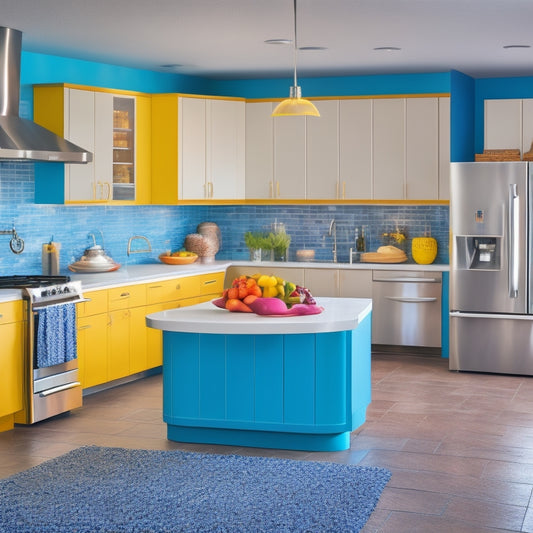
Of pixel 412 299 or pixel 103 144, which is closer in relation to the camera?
pixel 103 144

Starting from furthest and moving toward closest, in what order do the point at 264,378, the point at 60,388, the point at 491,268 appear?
the point at 491,268
the point at 60,388
the point at 264,378

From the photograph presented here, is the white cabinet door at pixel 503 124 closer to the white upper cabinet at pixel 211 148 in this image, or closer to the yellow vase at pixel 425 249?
the yellow vase at pixel 425 249

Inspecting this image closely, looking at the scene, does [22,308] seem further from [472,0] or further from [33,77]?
[472,0]

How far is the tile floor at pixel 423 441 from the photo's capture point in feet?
14.2

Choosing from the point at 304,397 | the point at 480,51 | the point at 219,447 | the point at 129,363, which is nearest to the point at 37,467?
the point at 219,447

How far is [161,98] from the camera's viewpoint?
27.2ft

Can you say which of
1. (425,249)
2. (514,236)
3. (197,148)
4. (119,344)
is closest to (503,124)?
(514,236)

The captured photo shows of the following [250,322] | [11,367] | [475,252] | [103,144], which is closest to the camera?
[250,322]

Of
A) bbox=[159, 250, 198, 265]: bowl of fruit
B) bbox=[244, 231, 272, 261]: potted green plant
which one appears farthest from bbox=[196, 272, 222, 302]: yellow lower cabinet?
bbox=[244, 231, 272, 261]: potted green plant

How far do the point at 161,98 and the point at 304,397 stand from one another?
3.95 metres

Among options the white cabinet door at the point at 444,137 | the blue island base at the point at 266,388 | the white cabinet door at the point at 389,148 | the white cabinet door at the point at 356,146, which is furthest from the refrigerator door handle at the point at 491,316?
the blue island base at the point at 266,388

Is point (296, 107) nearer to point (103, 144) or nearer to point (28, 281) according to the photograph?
point (28, 281)

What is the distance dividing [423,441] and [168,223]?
13.5ft

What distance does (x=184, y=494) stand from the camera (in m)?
→ 4.53
